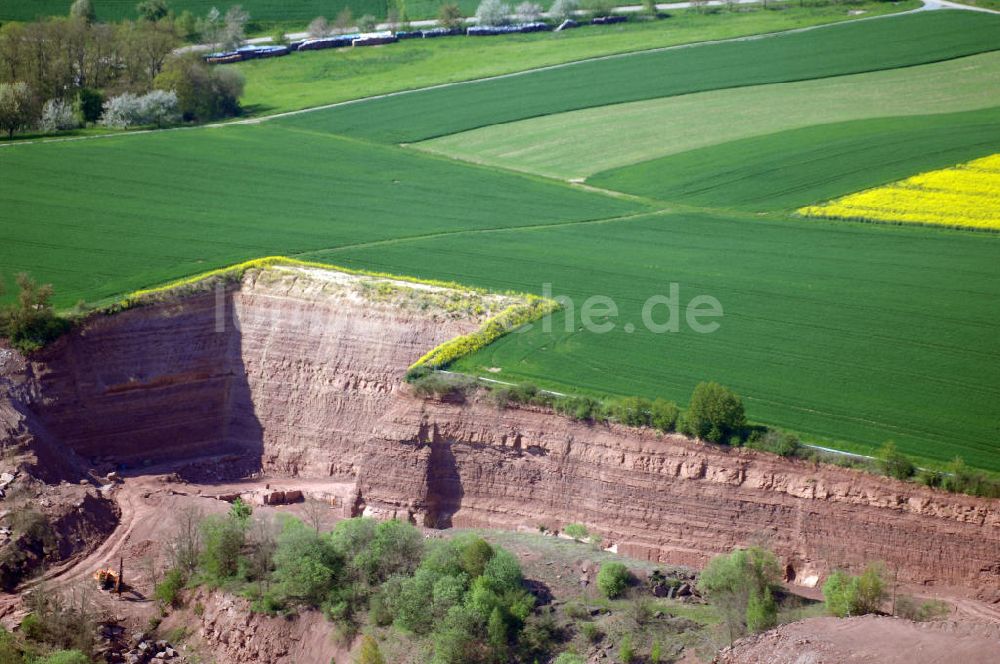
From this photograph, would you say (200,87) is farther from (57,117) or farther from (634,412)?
(634,412)

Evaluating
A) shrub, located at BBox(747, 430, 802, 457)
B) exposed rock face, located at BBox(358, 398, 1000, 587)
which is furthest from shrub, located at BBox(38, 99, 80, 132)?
shrub, located at BBox(747, 430, 802, 457)

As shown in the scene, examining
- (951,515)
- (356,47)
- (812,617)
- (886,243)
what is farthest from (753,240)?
(356,47)

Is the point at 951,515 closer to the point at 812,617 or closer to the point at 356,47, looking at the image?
the point at 812,617

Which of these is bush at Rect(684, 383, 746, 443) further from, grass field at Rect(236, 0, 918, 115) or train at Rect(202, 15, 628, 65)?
train at Rect(202, 15, 628, 65)

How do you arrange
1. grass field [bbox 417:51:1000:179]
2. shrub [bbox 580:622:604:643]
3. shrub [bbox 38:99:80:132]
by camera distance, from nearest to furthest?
shrub [bbox 580:622:604:643] → grass field [bbox 417:51:1000:179] → shrub [bbox 38:99:80:132]

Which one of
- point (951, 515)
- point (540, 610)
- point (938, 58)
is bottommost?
point (540, 610)

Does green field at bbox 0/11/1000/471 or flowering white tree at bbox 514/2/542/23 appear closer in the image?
green field at bbox 0/11/1000/471

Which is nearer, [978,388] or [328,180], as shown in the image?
[978,388]

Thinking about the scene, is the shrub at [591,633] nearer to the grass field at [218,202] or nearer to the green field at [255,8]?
the grass field at [218,202]
